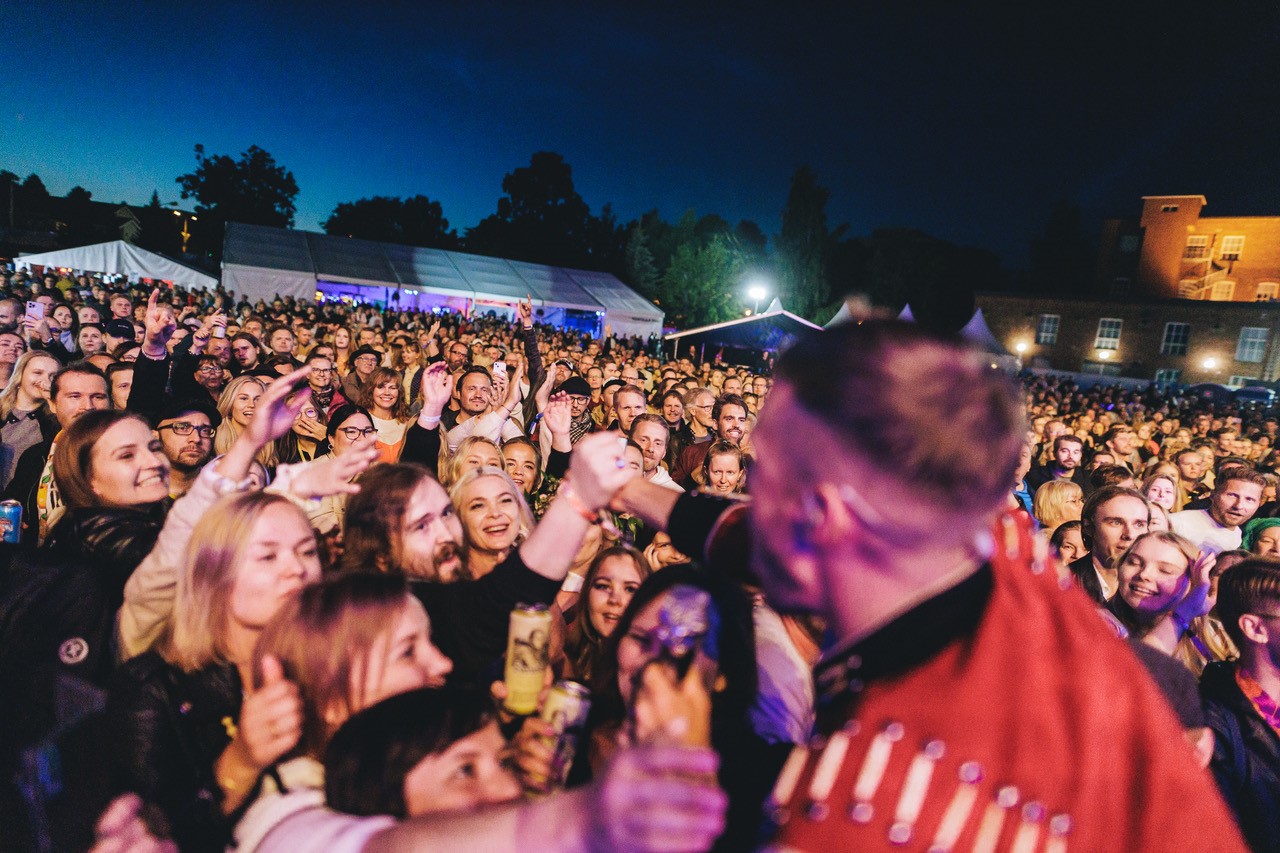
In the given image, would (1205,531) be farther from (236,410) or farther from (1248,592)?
(236,410)

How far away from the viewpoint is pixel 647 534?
434 centimetres

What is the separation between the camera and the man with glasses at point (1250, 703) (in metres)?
2.19

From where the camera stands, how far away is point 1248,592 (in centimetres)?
255

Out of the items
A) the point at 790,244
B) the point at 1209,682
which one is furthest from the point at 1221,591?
the point at 790,244

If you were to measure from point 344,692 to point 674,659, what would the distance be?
37.0 inches

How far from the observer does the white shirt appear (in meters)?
5.19

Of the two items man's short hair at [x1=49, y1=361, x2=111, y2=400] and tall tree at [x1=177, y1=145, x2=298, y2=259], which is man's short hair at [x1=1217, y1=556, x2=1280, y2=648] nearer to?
man's short hair at [x1=49, y1=361, x2=111, y2=400]

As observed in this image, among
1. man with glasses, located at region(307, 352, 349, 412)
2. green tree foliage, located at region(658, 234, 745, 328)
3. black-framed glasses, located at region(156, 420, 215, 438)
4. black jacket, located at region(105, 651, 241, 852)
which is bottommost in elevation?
black jacket, located at region(105, 651, 241, 852)

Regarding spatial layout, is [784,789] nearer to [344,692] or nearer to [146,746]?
[344,692]

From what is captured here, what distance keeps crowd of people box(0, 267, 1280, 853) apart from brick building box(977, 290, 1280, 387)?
4235 centimetres

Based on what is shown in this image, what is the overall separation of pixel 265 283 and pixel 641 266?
26.9 meters

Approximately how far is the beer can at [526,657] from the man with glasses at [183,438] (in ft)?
10.5

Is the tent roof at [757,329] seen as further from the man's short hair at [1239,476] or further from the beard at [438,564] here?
the beard at [438,564]

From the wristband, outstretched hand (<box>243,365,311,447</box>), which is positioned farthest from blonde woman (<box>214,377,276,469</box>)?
the wristband
